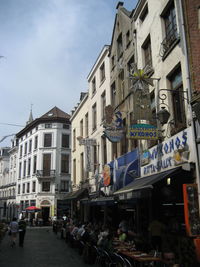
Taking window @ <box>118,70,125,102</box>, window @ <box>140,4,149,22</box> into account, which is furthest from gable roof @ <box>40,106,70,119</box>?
window @ <box>140,4,149,22</box>

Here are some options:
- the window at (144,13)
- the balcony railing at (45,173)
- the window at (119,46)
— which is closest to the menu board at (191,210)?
the window at (144,13)

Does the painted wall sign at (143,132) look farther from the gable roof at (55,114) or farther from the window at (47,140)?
the gable roof at (55,114)

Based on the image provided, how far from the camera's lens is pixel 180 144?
9.48 meters

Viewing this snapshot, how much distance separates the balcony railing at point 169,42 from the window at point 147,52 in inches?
62.6

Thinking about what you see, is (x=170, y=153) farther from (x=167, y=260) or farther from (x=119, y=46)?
(x=119, y=46)

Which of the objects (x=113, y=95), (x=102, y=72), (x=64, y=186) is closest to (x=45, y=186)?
(x=64, y=186)

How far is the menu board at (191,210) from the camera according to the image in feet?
27.3

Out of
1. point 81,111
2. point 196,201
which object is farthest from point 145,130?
point 81,111

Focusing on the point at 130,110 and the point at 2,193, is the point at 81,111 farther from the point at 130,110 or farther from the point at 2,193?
the point at 2,193

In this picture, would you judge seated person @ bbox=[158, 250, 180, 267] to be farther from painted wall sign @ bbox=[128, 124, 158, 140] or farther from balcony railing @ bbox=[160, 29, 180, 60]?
balcony railing @ bbox=[160, 29, 180, 60]

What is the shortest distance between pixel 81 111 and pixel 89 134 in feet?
14.6

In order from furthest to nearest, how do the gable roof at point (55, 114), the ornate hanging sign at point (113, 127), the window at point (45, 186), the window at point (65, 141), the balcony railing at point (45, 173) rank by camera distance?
the gable roof at point (55, 114) → the window at point (65, 141) → the balcony railing at point (45, 173) → the window at point (45, 186) → the ornate hanging sign at point (113, 127)

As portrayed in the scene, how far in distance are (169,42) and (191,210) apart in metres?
6.52

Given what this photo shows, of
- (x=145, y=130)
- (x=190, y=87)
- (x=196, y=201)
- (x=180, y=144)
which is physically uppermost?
(x=190, y=87)
